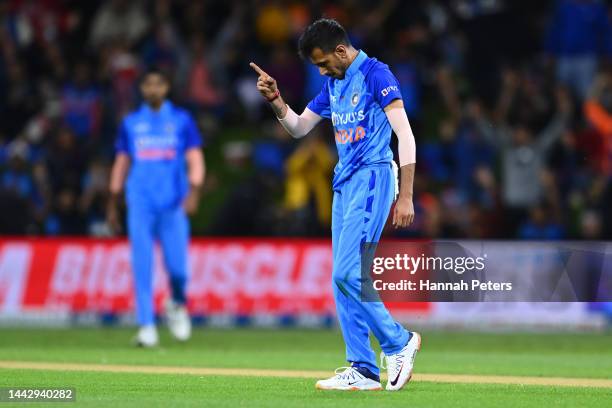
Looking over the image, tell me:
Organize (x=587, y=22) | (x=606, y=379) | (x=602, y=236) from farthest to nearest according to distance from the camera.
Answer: (x=587, y=22)
(x=602, y=236)
(x=606, y=379)

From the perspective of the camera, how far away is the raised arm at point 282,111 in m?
10.1

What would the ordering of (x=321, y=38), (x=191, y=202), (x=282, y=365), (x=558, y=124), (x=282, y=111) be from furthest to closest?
(x=558, y=124) → (x=191, y=202) → (x=282, y=365) → (x=282, y=111) → (x=321, y=38)

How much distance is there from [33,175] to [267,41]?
16.1 ft

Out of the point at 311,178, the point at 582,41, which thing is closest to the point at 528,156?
the point at 582,41

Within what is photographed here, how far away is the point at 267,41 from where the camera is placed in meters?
25.0

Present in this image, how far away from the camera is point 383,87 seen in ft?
32.7

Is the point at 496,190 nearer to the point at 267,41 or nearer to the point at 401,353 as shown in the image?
the point at 267,41

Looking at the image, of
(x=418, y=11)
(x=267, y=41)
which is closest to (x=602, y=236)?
(x=418, y=11)

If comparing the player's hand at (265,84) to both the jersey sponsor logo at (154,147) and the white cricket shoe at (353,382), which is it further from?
the jersey sponsor logo at (154,147)

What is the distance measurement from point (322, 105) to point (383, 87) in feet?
2.50

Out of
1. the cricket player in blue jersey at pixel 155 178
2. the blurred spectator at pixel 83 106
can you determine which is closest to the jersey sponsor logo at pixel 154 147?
the cricket player in blue jersey at pixel 155 178

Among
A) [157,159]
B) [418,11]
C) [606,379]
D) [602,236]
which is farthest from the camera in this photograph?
[418,11]

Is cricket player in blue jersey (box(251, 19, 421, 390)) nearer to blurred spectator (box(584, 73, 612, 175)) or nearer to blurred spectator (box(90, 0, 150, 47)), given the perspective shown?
blurred spectator (box(584, 73, 612, 175))

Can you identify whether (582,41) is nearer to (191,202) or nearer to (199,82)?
(199,82)
